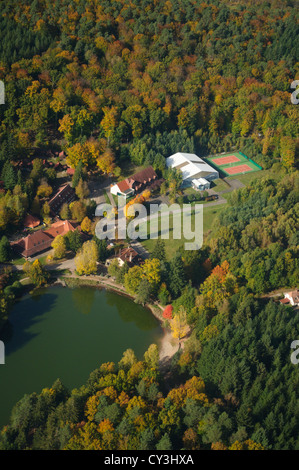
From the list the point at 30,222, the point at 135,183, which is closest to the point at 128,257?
the point at 30,222

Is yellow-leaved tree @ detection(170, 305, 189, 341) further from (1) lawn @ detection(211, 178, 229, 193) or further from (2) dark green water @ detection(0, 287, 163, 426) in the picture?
(1) lawn @ detection(211, 178, 229, 193)

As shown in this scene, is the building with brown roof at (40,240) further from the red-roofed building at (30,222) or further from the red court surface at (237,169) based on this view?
the red court surface at (237,169)

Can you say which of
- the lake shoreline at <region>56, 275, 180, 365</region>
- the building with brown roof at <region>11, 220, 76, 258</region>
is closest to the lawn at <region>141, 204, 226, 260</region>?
the lake shoreline at <region>56, 275, 180, 365</region>

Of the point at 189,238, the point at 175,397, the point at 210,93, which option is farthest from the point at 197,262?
the point at 210,93

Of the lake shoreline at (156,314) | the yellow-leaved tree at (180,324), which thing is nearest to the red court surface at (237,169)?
the lake shoreline at (156,314)

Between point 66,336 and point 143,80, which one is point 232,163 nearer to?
point 143,80
